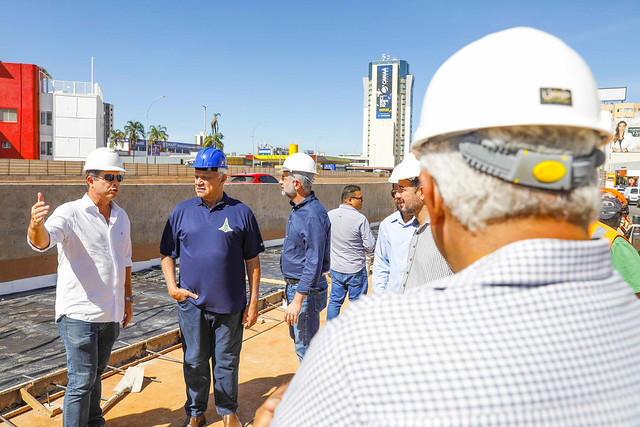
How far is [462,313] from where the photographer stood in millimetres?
890

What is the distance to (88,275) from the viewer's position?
376 centimetres

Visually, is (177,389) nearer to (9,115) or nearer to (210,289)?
(210,289)

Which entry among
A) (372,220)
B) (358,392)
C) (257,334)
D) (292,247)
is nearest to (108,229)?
(292,247)

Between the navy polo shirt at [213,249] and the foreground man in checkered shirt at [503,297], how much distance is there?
10.6ft

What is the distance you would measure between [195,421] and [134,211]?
6802 millimetres

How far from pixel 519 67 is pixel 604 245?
0.40 m

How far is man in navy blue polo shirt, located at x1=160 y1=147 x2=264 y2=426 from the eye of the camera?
4184mm

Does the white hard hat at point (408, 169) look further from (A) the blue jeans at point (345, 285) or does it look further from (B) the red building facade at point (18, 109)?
(B) the red building facade at point (18, 109)

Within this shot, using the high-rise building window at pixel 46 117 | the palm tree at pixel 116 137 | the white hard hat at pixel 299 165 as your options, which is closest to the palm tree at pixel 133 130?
the palm tree at pixel 116 137

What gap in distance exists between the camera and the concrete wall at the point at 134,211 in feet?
26.3

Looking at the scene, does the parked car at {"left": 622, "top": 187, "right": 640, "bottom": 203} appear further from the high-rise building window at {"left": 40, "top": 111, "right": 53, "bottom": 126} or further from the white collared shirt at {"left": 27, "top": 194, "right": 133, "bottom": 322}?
the high-rise building window at {"left": 40, "top": 111, "right": 53, "bottom": 126}

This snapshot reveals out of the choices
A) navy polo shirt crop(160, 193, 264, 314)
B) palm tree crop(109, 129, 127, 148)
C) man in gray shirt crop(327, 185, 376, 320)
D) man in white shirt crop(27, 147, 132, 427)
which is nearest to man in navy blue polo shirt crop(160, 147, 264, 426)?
navy polo shirt crop(160, 193, 264, 314)

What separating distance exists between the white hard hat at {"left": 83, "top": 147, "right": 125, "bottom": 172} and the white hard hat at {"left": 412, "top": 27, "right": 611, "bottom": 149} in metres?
3.56

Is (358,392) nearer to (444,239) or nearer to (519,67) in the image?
(444,239)
